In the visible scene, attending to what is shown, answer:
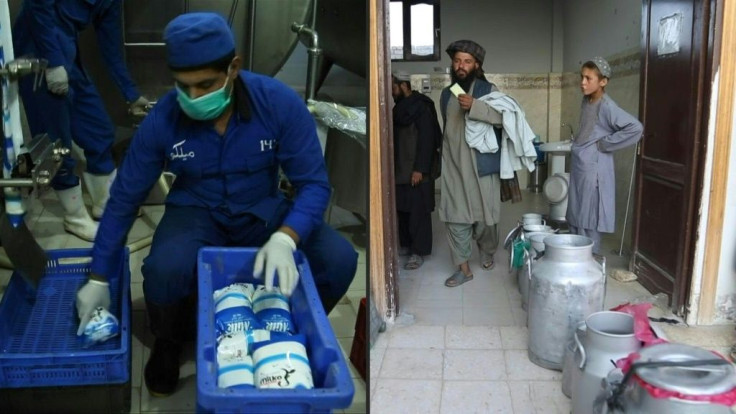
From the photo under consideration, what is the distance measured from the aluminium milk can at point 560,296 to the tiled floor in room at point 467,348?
0.09 metres

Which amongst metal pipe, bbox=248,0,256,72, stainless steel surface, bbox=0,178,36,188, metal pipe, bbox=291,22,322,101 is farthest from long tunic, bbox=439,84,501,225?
stainless steel surface, bbox=0,178,36,188

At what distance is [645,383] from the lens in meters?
1.58

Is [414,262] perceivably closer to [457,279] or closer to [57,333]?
[457,279]

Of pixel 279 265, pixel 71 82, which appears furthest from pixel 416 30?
pixel 279 265

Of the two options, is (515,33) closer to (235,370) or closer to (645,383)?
(645,383)

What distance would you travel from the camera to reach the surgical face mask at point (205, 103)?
1581 mm

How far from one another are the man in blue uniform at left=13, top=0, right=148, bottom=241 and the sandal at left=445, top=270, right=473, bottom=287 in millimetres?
1788

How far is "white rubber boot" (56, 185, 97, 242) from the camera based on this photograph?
1988mm

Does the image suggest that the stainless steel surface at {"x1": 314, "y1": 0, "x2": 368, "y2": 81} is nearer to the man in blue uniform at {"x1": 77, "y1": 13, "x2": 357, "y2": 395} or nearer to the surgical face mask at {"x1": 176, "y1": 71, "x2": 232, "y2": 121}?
the man in blue uniform at {"x1": 77, "y1": 13, "x2": 357, "y2": 395}

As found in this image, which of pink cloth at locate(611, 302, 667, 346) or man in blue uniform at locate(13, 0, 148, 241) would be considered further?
pink cloth at locate(611, 302, 667, 346)

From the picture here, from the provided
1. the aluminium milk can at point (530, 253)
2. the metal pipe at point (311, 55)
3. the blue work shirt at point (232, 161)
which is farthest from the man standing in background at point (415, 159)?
the blue work shirt at point (232, 161)

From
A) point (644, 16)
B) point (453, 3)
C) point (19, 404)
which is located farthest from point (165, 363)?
point (453, 3)

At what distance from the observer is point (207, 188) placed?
1.78 m

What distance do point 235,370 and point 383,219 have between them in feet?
4.53
